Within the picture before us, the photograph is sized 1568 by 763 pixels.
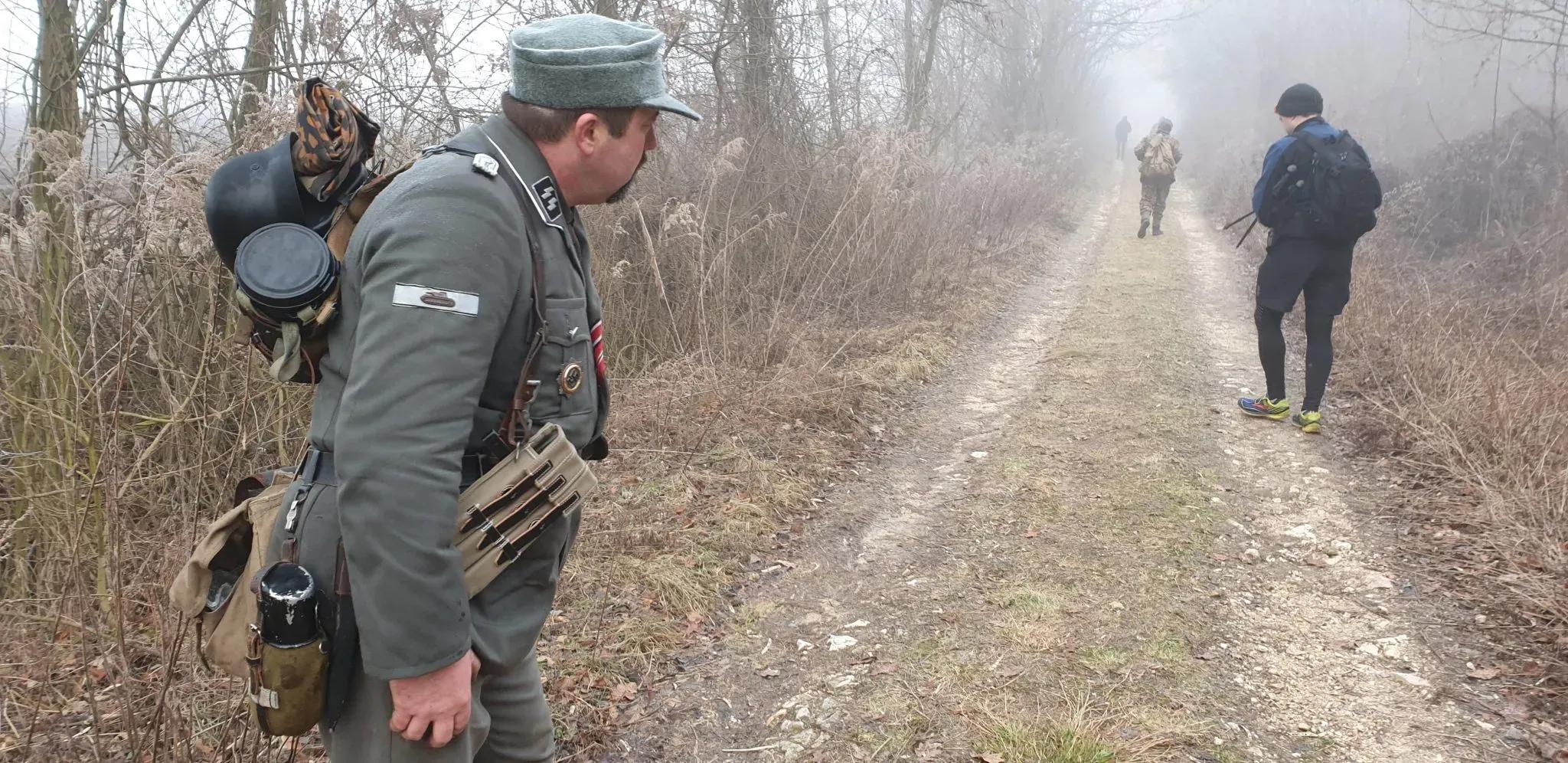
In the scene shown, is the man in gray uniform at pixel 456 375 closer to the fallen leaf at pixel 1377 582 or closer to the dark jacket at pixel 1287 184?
the fallen leaf at pixel 1377 582

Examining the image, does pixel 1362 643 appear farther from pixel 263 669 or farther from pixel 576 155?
pixel 263 669

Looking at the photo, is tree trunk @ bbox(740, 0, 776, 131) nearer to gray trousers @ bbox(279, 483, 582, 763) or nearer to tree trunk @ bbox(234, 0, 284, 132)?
tree trunk @ bbox(234, 0, 284, 132)

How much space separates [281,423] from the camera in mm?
3596

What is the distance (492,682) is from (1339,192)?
5342 millimetres

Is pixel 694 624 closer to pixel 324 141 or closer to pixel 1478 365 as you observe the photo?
pixel 324 141

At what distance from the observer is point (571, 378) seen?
1585mm

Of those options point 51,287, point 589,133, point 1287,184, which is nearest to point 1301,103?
point 1287,184

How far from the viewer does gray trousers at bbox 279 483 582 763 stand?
147 cm

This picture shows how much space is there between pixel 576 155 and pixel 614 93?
134mm

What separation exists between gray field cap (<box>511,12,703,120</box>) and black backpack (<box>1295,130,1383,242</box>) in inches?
194

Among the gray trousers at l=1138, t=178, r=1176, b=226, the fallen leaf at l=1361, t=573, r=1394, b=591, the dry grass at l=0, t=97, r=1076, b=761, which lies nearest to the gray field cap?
the dry grass at l=0, t=97, r=1076, b=761

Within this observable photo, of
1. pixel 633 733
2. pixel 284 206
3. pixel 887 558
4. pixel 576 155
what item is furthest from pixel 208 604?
pixel 887 558

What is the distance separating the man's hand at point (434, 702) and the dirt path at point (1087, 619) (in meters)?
1.57

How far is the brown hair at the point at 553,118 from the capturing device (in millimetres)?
1591
